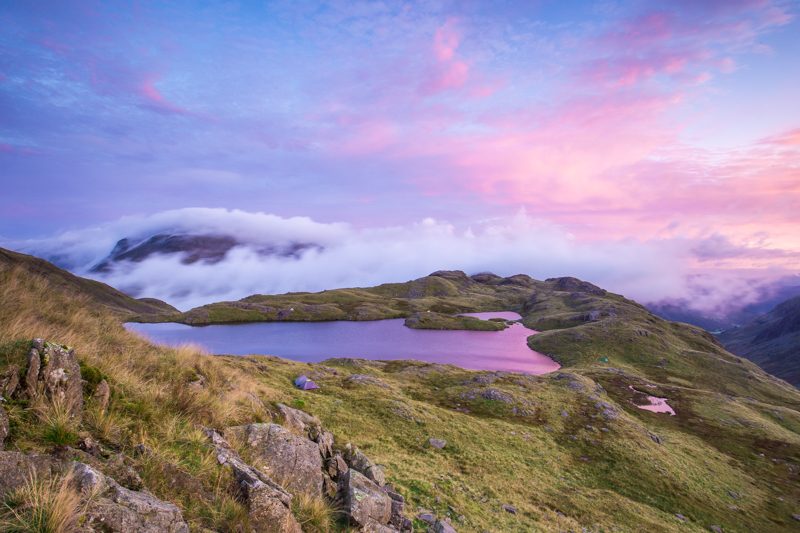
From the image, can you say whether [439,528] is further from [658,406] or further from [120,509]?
[658,406]

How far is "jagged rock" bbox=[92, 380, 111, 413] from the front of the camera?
9570mm

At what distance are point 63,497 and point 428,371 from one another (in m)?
73.1

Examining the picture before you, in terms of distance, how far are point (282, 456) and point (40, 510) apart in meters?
7.49

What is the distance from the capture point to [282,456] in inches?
484

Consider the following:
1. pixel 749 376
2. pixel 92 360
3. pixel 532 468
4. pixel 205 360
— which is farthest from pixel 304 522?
Answer: pixel 749 376

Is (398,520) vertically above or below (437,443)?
above

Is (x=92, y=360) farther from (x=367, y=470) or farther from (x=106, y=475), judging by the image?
(x=367, y=470)

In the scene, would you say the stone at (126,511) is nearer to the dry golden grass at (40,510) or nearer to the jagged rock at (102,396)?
the dry golden grass at (40,510)

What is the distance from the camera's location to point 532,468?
113ft

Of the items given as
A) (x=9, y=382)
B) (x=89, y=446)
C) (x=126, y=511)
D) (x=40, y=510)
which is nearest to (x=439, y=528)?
(x=126, y=511)

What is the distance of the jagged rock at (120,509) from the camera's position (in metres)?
6.20

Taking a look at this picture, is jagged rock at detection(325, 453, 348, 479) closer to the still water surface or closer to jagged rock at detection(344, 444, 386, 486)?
jagged rock at detection(344, 444, 386, 486)

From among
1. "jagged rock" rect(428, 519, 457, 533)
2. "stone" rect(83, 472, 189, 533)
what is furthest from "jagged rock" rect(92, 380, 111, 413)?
"jagged rock" rect(428, 519, 457, 533)

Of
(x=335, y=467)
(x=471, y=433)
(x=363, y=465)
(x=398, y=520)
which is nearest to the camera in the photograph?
(x=398, y=520)
